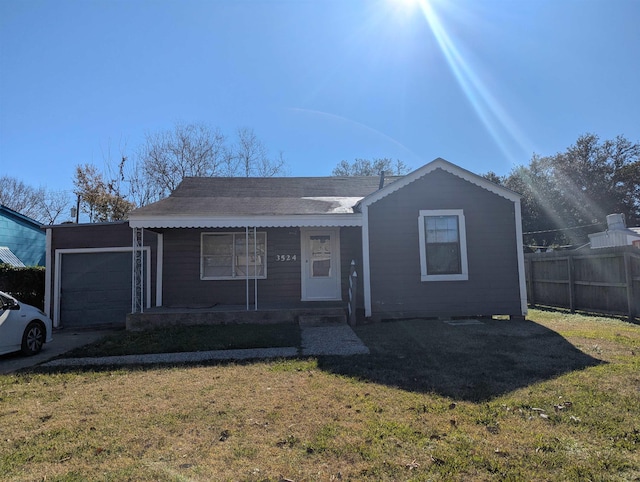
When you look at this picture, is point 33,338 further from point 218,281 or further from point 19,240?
point 19,240

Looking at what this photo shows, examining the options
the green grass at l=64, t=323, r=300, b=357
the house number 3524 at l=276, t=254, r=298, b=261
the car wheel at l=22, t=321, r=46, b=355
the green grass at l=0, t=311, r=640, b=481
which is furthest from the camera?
the house number 3524 at l=276, t=254, r=298, b=261

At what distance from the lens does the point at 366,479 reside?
109 inches

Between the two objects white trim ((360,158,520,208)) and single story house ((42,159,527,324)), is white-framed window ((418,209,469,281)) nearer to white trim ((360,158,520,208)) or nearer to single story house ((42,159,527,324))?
single story house ((42,159,527,324))

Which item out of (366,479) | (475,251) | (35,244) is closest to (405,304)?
(475,251)

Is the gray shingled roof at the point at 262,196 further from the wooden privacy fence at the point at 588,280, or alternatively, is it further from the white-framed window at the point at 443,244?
the wooden privacy fence at the point at 588,280

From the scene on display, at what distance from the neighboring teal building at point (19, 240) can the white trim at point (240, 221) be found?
10349 millimetres

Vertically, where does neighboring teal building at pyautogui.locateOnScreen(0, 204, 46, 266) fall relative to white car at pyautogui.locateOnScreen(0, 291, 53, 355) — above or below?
above

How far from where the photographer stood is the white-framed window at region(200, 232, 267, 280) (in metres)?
11.1

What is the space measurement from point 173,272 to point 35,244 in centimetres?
1266

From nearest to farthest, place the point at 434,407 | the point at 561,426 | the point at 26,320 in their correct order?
the point at 561,426
the point at 434,407
the point at 26,320

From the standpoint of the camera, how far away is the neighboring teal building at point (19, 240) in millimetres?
16875

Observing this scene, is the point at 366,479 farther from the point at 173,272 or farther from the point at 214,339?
the point at 173,272

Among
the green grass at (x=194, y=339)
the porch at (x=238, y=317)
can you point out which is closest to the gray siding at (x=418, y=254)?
the porch at (x=238, y=317)

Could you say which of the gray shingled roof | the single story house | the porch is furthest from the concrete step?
the gray shingled roof
